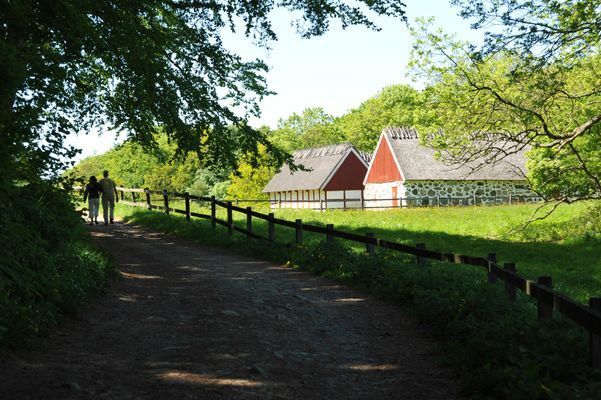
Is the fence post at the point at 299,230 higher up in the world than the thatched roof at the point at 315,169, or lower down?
lower down

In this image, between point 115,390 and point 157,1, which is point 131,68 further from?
point 115,390

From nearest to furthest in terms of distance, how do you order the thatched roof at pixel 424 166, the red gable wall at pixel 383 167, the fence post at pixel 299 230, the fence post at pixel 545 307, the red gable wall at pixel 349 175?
the fence post at pixel 545 307, the fence post at pixel 299 230, the thatched roof at pixel 424 166, the red gable wall at pixel 383 167, the red gable wall at pixel 349 175

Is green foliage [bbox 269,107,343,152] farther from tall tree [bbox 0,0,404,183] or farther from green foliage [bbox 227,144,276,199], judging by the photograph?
tall tree [bbox 0,0,404,183]

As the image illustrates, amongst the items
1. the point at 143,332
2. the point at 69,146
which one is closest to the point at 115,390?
the point at 143,332

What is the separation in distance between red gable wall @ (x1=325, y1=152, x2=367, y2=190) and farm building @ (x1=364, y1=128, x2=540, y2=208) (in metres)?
4.66

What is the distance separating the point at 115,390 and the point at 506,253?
54.0 feet

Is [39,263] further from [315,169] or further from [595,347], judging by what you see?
[315,169]

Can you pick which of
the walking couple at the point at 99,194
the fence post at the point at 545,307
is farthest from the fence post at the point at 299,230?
the fence post at the point at 545,307

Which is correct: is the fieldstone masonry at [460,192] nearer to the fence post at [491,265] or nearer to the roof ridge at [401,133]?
the roof ridge at [401,133]

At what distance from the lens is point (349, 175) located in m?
56.4

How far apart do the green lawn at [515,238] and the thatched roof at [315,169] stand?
22432mm

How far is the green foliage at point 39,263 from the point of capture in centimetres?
634

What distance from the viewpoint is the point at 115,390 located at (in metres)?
5.20

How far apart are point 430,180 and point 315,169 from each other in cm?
1399
